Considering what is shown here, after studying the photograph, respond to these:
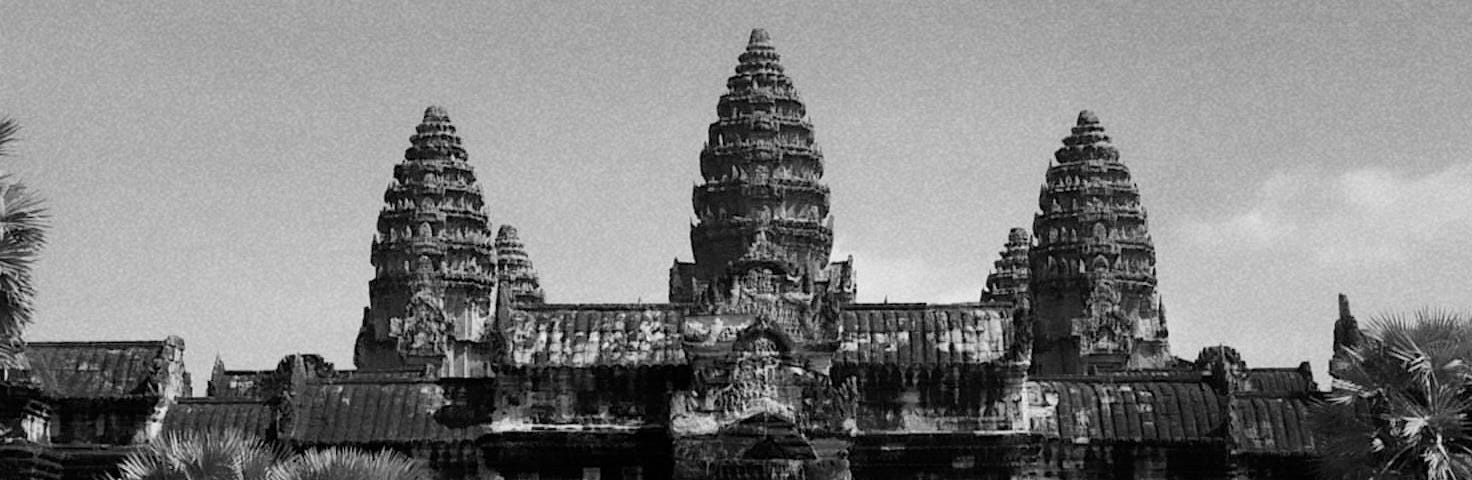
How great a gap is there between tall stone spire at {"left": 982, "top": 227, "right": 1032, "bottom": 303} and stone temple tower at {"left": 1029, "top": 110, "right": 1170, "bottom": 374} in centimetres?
886

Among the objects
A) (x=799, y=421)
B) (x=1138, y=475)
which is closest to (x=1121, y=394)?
(x=1138, y=475)

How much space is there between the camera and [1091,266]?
101 metres

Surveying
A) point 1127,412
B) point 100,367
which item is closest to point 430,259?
point 100,367

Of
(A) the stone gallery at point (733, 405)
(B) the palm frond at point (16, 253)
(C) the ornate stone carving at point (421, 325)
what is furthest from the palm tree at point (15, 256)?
(C) the ornate stone carving at point (421, 325)

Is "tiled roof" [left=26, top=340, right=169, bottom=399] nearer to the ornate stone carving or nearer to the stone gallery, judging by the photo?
the stone gallery

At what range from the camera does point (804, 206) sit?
10419cm

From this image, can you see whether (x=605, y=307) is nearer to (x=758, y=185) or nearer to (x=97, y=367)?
(x=97, y=367)

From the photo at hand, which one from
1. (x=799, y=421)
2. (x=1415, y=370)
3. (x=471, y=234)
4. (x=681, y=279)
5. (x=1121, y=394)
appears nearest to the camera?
(x=1415, y=370)

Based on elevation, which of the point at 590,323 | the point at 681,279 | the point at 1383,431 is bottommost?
the point at 1383,431

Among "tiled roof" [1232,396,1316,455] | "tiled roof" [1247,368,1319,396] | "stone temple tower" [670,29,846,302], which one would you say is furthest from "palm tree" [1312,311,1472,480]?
"stone temple tower" [670,29,846,302]

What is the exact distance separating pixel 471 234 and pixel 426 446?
186 ft

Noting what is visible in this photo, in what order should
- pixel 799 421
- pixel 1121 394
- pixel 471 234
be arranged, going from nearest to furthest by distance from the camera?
pixel 799 421, pixel 1121 394, pixel 471 234

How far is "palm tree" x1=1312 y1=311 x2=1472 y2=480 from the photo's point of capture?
135 feet

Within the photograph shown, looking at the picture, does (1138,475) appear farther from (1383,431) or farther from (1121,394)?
(1383,431)
